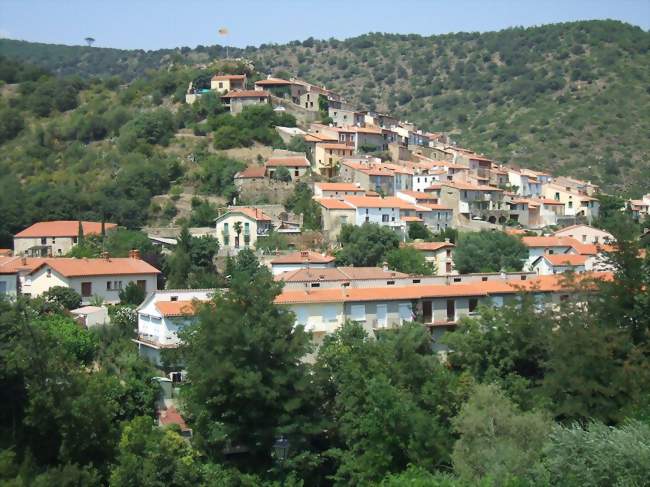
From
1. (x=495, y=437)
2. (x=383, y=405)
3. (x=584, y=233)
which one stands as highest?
(x=584, y=233)

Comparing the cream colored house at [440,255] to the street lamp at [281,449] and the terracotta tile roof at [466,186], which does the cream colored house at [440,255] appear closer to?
the terracotta tile roof at [466,186]

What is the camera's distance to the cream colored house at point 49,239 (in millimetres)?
52969

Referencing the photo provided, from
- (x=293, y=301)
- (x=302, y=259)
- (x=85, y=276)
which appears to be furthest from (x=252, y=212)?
(x=293, y=301)

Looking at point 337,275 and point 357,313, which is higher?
point 337,275

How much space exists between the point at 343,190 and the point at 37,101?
42.8m

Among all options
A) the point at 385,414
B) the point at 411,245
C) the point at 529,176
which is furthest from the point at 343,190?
the point at 385,414

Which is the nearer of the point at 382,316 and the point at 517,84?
the point at 382,316

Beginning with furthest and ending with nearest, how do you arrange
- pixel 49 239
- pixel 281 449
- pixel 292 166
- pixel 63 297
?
pixel 292 166
pixel 49 239
pixel 63 297
pixel 281 449

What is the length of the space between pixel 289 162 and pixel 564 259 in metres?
22.4

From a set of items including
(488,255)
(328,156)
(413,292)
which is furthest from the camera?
(328,156)

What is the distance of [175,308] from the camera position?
106 feet

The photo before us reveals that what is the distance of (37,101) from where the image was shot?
88.2 metres

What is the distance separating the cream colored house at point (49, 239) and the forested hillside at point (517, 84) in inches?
1856

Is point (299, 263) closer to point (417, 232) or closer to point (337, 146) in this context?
point (417, 232)
